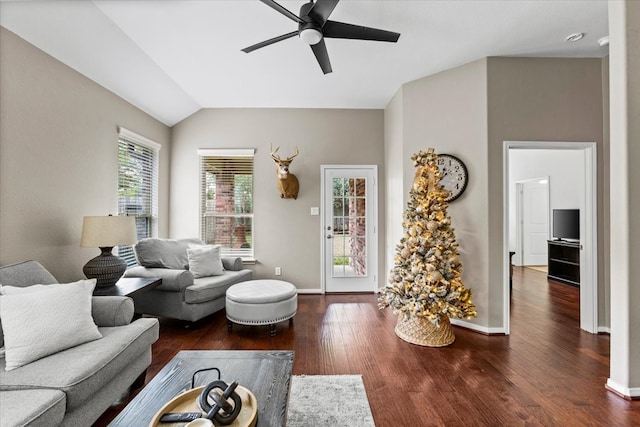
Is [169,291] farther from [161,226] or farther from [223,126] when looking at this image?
[223,126]

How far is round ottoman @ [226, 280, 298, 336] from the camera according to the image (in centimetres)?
300

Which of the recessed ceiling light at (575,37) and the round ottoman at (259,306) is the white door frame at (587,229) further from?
the round ottoman at (259,306)

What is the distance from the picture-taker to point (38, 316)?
1.66 m

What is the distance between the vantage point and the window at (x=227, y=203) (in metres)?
4.61

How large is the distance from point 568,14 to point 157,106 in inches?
181

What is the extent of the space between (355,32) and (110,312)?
2.64 metres

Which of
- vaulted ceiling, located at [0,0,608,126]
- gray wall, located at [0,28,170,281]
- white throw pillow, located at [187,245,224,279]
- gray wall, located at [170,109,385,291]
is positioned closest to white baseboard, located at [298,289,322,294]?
gray wall, located at [170,109,385,291]

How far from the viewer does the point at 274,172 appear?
15.0 feet

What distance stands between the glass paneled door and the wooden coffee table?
2.86 meters

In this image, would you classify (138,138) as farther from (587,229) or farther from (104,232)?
(587,229)

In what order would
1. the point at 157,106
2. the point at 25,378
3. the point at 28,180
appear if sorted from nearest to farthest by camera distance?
the point at 25,378, the point at 28,180, the point at 157,106

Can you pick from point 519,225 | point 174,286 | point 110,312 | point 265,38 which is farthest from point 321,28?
point 519,225

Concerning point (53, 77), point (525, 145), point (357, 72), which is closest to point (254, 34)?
point (357, 72)

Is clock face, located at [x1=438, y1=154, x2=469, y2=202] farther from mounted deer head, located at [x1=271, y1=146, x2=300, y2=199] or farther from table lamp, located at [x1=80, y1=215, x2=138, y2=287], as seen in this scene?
table lamp, located at [x1=80, y1=215, x2=138, y2=287]
